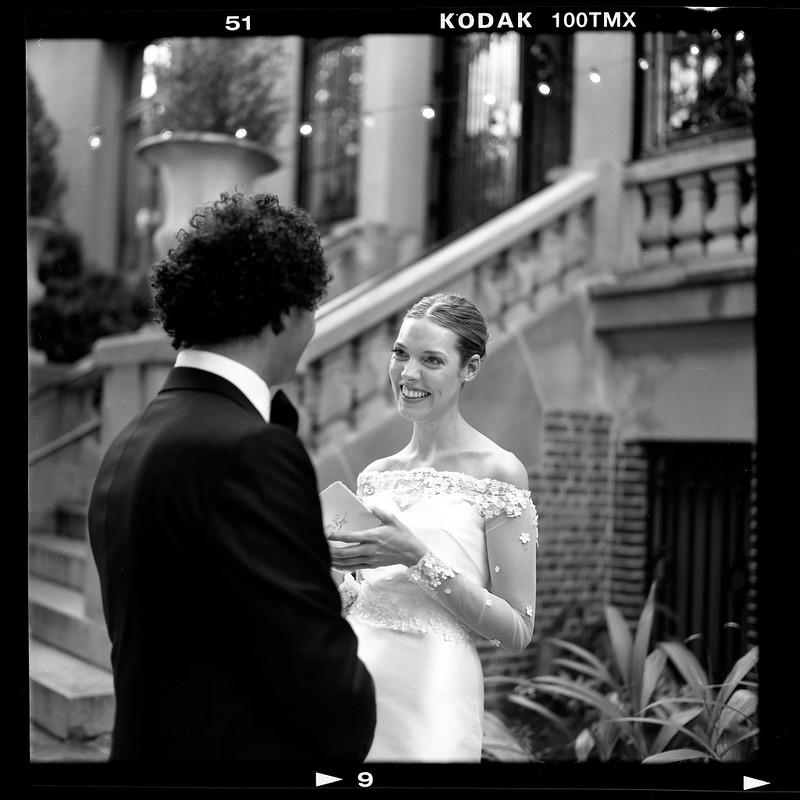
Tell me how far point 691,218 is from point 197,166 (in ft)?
Result: 8.50

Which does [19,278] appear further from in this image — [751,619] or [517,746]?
[751,619]

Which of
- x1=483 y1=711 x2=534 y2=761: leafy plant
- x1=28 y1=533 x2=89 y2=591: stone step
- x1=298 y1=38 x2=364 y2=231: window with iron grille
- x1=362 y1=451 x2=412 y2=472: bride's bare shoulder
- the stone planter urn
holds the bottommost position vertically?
x1=483 y1=711 x2=534 y2=761: leafy plant

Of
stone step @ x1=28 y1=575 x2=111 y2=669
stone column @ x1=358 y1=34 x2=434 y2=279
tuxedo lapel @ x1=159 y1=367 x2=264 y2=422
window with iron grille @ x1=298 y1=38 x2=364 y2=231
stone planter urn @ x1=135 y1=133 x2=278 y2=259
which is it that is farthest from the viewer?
window with iron grille @ x1=298 y1=38 x2=364 y2=231

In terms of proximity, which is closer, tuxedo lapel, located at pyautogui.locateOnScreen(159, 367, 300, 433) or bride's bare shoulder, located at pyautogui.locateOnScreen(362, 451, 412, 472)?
tuxedo lapel, located at pyautogui.locateOnScreen(159, 367, 300, 433)

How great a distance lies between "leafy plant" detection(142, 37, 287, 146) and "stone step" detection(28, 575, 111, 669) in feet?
10.1

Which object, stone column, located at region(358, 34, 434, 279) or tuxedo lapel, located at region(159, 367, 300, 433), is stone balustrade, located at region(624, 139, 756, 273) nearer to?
stone column, located at region(358, 34, 434, 279)

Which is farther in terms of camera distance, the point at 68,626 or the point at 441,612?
the point at 68,626

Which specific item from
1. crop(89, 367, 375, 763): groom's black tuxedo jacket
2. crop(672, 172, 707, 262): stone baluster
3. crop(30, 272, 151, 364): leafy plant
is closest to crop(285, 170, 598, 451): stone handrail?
crop(672, 172, 707, 262): stone baluster

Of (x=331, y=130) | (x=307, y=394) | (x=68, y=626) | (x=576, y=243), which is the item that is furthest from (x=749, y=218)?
(x=331, y=130)

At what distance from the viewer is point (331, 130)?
8617mm

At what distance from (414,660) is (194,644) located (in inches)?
33.5

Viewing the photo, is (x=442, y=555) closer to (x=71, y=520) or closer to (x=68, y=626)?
(x=68, y=626)

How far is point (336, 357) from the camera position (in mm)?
4352

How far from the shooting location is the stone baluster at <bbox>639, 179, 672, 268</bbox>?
17.1ft
